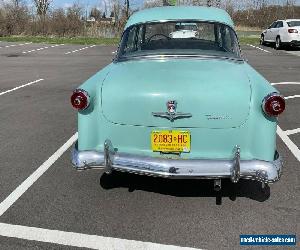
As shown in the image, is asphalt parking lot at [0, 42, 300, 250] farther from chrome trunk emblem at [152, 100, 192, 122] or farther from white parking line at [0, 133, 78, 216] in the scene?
chrome trunk emblem at [152, 100, 192, 122]

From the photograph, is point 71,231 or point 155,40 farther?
point 155,40

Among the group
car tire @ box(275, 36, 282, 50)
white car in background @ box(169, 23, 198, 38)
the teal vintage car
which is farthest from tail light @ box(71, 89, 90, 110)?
car tire @ box(275, 36, 282, 50)

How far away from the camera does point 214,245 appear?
3160mm

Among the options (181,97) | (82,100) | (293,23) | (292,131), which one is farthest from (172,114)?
(293,23)

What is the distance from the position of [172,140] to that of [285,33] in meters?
19.1

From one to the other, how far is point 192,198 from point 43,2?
1805 inches

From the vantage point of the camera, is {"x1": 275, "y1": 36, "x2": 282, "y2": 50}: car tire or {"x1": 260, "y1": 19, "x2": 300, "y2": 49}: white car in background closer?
{"x1": 260, "y1": 19, "x2": 300, "y2": 49}: white car in background

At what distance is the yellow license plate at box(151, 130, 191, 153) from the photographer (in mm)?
3479

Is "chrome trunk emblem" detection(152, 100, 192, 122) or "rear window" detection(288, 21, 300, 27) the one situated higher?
"rear window" detection(288, 21, 300, 27)

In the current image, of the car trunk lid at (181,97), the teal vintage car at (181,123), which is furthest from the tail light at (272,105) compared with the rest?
the car trunk lid at (181,97)

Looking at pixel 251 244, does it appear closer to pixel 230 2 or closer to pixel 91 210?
pixel 91 210

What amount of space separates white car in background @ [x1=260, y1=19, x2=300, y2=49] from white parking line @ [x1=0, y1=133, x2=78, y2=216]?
57.5ft

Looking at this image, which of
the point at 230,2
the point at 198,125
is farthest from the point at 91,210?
the point at 230,2

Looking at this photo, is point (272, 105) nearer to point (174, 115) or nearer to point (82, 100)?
point (174, 115)
